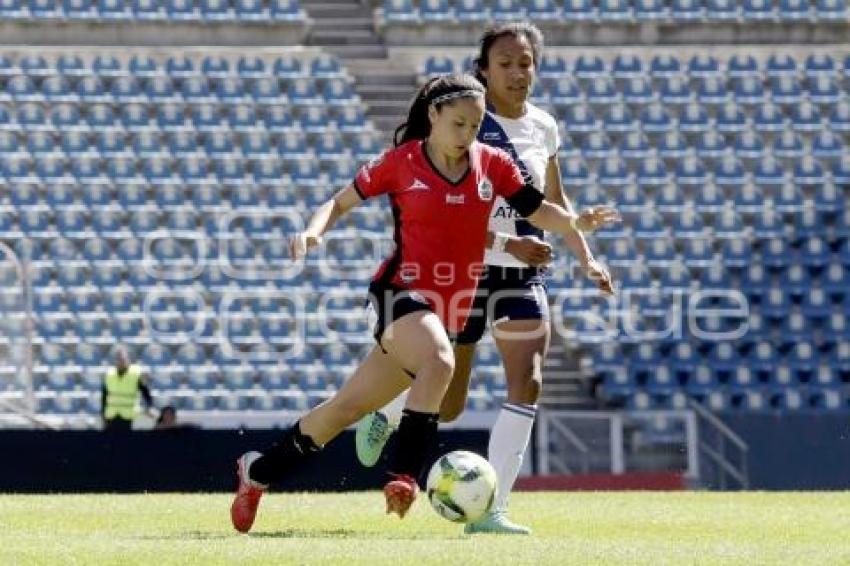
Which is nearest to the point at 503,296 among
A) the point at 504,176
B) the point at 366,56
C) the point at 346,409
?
the point at 504,176

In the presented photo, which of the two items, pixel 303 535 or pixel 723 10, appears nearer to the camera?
pixel 303 535

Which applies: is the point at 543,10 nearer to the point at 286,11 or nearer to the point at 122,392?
the point at 286,11

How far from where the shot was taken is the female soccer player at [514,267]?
8445mm

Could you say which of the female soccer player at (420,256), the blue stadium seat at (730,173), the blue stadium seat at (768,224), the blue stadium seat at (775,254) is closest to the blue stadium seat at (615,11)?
the blue stadium seat at (730,173)

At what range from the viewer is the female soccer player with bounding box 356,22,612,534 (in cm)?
845

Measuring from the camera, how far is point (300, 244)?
23.7ft

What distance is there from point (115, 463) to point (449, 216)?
8.34 m

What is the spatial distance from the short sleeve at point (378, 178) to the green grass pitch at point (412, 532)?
4.55 ft

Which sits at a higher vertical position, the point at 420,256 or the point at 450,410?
the point at 420,256

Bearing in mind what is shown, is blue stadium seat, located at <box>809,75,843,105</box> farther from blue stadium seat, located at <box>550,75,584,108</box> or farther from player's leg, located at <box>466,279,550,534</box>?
player's leg, located at <box>466,279,550,534</box>

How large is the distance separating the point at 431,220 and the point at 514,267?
1.00m

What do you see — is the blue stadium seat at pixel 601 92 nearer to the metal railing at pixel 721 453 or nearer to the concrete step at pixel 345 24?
the concrete step at pixel 345 24

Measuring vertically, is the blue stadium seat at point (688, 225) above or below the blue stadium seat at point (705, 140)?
below

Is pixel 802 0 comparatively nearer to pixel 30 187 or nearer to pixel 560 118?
pixel 560 118
